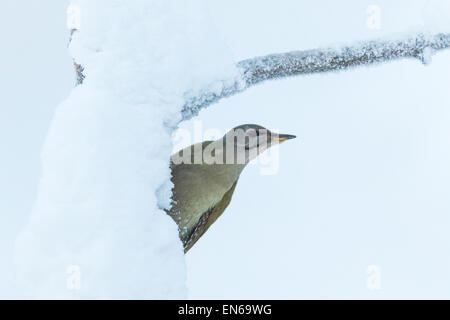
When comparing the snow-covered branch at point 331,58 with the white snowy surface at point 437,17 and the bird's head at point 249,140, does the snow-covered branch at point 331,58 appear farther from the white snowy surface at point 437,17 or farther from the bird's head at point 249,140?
the bird's head at point 249,140

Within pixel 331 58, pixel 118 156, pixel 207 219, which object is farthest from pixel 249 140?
pixel 118 156

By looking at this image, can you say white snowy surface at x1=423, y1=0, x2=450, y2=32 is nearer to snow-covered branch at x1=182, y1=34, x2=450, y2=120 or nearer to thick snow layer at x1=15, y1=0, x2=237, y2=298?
snow-covered branch at x1=182, y1=34, x2=450, y2=120

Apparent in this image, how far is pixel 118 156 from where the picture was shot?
2.09 metres

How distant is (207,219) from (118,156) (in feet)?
3.93

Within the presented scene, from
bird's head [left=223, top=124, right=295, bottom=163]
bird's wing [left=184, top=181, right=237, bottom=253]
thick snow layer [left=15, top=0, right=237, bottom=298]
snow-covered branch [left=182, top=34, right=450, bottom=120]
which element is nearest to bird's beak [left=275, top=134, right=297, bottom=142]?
bird's head [left=223, top=124, right=295, bottom=163]

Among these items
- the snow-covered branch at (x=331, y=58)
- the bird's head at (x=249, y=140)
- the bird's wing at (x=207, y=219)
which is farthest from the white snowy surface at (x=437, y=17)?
the bird's wing at (x=207, y=219)

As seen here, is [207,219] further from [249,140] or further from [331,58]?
[331,58]

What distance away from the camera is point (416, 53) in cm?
272

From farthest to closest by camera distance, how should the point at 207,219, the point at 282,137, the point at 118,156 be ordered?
the point at 282,137 < the point at 207,219 < the point at 118,156

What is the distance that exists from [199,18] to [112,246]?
3.42 ft

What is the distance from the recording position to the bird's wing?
3.09m

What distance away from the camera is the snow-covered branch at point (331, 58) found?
8.57 feet

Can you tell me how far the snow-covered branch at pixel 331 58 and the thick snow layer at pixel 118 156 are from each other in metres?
0.13

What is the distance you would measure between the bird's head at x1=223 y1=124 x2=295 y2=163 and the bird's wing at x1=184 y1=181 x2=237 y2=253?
19 centimetres
